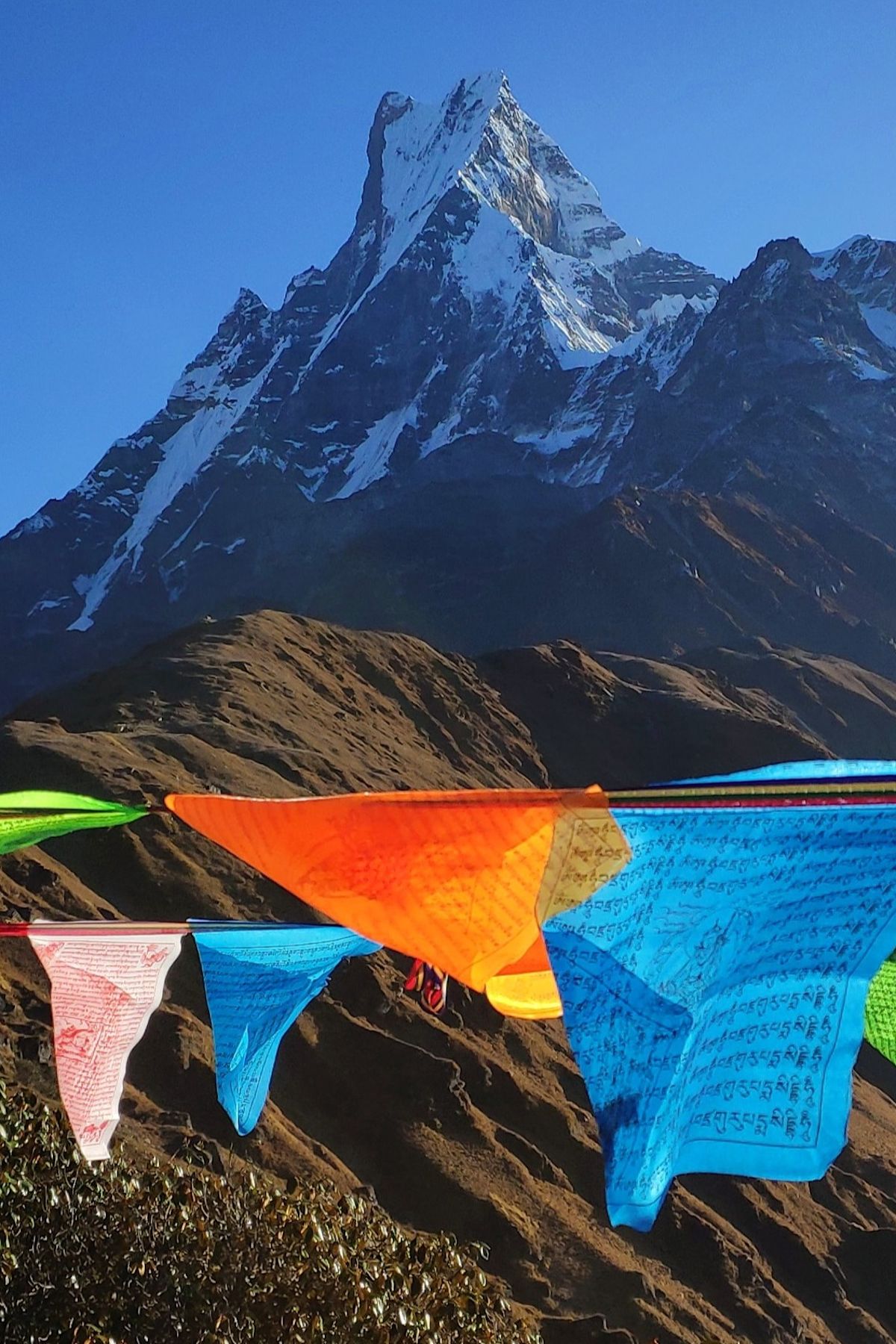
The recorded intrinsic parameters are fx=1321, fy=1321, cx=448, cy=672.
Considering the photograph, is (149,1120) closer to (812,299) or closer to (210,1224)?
(210,1224)

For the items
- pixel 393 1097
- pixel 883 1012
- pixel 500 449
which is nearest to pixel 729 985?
pixel 883 1012

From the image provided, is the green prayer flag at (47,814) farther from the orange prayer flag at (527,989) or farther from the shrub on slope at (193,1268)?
the orange prayer flag at (527,989)

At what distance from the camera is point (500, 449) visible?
332ft

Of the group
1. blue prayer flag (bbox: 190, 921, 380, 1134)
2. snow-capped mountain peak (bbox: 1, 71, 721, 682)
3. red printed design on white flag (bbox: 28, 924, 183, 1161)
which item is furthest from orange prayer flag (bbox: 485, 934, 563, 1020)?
snow-capped mountain peak (bbox: 1, 71, 721, 682)

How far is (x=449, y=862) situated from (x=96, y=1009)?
215cm

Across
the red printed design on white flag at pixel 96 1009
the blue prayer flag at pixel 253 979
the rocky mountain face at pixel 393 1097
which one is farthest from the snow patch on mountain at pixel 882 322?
A: the red printed design on white flag at pixel 96 1009

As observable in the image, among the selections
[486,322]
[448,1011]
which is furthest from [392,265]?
[448,1011]

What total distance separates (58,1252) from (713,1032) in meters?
3.39

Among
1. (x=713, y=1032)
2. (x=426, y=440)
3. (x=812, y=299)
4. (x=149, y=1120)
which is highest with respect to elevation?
(x=812, y=299)

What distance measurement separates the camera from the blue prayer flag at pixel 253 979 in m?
5.99

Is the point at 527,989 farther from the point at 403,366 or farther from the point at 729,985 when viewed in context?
the point at 403,366

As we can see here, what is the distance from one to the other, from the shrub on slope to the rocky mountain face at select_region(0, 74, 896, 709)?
56144 mm

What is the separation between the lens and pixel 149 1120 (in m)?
10.8

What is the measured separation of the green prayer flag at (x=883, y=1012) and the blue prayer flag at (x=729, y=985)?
45.5 inches
